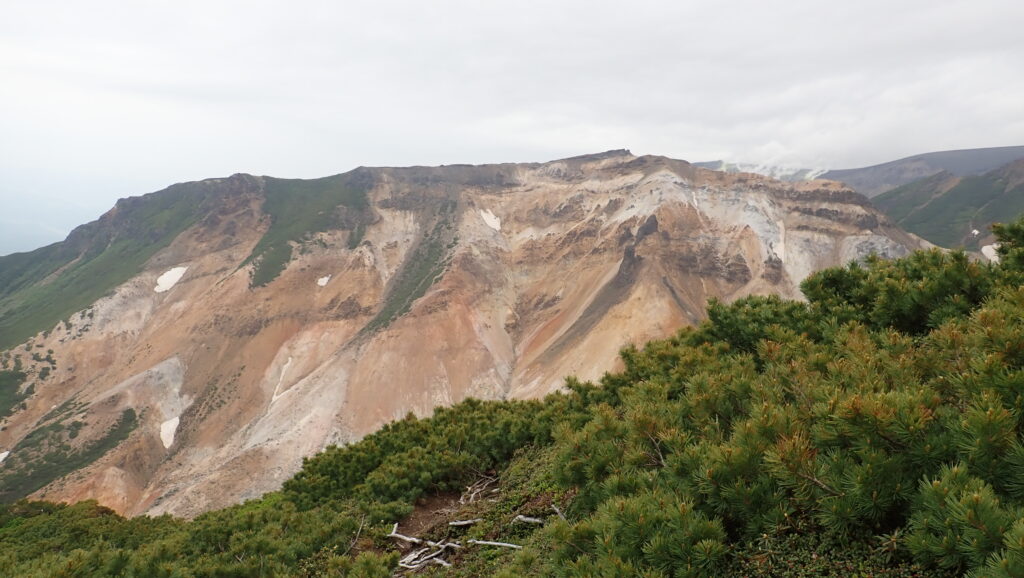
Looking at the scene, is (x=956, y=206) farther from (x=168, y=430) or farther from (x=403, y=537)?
(x=168, y=430)

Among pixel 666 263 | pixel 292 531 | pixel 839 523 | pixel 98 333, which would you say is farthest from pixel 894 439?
pixel 98 333

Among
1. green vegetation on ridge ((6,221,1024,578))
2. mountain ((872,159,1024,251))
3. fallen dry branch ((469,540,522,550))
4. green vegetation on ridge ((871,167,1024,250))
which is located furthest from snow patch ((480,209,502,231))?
green vegetation on ridge ((871,167,1024,250))

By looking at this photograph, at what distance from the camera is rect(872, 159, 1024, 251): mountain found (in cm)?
13725

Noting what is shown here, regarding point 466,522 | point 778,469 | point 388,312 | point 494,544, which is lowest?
point 388,312

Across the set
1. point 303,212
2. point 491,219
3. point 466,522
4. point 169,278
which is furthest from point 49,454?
point 491,219

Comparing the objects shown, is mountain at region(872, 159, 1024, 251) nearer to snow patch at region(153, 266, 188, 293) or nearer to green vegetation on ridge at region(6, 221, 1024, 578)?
green vegetation on ridge at region(6, 221, 1024, 578)

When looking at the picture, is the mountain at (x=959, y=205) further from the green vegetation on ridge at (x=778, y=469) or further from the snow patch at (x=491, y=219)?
the green vegetation on ridge at (x=778, y=469)

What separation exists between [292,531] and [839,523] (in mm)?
11445

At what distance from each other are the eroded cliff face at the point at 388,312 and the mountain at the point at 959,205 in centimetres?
7799

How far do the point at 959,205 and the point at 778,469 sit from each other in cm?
20994

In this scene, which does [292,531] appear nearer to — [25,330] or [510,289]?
[510,289]

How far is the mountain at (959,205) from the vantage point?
137 metres

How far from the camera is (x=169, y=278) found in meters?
91.6

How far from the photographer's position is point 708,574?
4.68 meters
